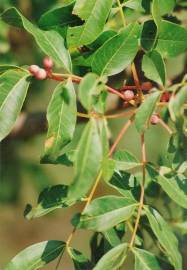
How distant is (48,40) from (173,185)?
316 mm

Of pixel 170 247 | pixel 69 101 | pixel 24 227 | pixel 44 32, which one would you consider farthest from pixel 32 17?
pixel 24 227

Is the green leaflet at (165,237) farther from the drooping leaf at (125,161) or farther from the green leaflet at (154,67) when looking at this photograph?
the green leaflet at (154,67)

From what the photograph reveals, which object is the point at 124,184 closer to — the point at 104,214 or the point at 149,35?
the point at 104,214

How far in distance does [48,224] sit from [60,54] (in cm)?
273

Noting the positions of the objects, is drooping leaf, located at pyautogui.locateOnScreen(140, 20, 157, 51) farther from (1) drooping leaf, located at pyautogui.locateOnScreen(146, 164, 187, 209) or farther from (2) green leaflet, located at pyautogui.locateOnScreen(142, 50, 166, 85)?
(1) drooping leaf, located at pyautogui.locateOnScreen(146, 164, 187, 209)

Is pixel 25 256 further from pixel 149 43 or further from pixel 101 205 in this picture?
pixel 149 43

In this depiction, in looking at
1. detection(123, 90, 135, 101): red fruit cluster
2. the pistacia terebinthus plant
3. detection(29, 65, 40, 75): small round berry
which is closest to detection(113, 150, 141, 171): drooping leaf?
the pistacia terebinthus plant

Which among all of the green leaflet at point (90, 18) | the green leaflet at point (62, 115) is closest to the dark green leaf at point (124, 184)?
the green leaflet at point (62, 115)

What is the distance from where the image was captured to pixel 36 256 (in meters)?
1.08

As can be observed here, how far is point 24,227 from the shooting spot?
11.3 ft

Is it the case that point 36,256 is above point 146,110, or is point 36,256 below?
below

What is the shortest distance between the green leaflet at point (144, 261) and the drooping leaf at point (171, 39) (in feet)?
1.13

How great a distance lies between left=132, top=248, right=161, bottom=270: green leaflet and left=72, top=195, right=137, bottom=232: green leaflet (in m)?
0.07

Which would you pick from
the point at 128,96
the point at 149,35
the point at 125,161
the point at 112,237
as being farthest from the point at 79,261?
the point at 149,35
